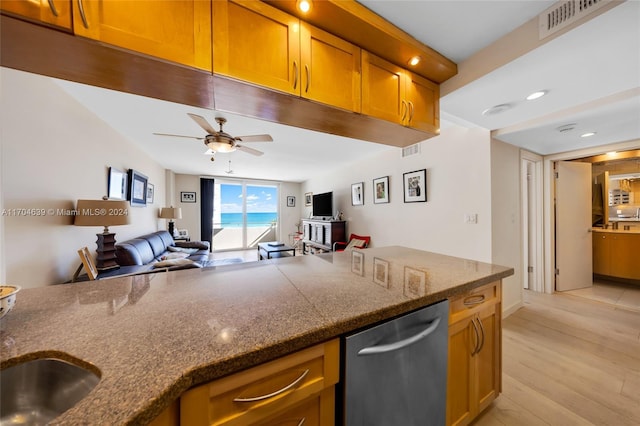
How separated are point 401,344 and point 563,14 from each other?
5.89 feet

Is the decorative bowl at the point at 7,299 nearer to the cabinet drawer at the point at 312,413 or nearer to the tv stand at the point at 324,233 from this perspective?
the cabinet drawer at the point at 312,413

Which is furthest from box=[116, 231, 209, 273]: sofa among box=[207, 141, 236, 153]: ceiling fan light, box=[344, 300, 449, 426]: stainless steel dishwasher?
box=[344, 300, 449, 426]: stainless steel dishwasher

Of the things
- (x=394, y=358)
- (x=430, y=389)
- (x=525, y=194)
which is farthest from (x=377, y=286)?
(x=525, y=194)

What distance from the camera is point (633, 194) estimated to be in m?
3.90

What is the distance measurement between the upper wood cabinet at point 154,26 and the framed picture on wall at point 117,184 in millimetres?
2671

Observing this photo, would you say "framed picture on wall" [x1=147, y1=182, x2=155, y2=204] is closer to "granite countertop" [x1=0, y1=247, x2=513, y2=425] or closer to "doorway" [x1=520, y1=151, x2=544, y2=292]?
"granite countertop" [x1=0, y1=247, x2=513, y2=425]

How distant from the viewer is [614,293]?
10.4ft

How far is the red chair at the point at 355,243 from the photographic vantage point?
14.0 feet

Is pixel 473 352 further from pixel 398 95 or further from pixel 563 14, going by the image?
pixel 563 14

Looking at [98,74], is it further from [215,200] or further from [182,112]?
[215,200]

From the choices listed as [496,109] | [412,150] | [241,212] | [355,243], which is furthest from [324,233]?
[496,109]

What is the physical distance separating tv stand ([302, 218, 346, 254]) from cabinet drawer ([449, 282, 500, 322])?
3591 millimetres

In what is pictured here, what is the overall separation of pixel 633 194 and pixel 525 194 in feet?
8.27

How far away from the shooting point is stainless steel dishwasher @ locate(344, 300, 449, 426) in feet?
2.52
